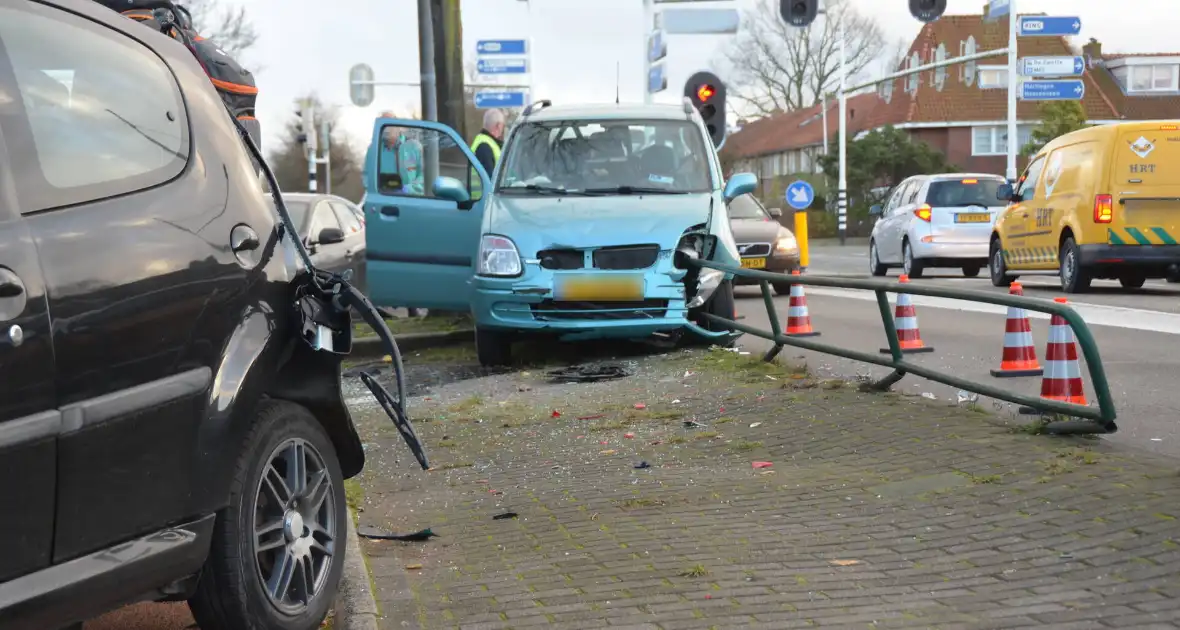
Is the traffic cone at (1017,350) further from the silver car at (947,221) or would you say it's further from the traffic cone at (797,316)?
the silver car at (947,221)

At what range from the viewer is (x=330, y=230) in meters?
14.1

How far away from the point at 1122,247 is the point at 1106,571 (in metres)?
12.1

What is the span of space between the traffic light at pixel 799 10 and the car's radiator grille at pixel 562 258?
18263mm

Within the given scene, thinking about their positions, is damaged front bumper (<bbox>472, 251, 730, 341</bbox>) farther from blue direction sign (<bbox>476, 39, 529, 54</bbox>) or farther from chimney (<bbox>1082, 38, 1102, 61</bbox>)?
chimney (<bbox>1082, 38, 1102, 61</bbox>)

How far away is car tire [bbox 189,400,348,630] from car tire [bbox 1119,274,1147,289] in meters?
14.6

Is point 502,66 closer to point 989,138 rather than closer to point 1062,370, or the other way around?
point 1062,370

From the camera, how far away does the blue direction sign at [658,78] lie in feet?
89.0

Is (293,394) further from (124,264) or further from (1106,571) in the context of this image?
(1106,571)

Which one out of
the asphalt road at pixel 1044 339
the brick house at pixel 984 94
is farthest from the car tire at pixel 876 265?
the brick house at pixel 984 94

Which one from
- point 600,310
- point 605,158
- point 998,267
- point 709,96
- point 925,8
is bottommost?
point 998,267

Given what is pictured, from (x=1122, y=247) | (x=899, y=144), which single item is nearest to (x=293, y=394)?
(x=1122, y=247)

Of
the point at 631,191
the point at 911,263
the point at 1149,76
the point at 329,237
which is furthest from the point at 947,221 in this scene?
the point at 1149,76

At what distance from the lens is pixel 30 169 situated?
10.6 ft

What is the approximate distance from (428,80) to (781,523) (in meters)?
12.4
